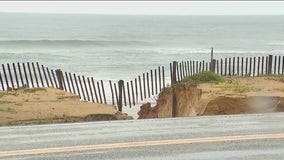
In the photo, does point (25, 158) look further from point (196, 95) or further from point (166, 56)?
point (166, 56)

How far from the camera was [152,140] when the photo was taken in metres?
7.96

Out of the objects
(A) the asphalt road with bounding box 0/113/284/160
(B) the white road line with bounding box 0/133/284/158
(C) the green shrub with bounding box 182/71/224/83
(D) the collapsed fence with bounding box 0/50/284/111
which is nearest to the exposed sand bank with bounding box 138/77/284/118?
(C) the green shrub with bounding box 182/71/224/83

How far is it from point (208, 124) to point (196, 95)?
529 centimetres

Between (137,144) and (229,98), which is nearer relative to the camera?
(137,144)

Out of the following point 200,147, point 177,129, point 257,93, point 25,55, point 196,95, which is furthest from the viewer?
point 25,55

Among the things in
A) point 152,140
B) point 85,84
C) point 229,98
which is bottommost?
point 85,84

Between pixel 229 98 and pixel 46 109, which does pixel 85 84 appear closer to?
pixel 46 109

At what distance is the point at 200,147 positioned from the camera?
295 inches

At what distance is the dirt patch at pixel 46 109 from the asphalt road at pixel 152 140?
201cm

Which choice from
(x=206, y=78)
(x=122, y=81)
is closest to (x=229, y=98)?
(x=206, y=78)

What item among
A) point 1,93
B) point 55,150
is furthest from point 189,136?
point 1,93

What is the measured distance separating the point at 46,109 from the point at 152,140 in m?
5.58

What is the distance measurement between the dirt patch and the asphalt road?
2008mm

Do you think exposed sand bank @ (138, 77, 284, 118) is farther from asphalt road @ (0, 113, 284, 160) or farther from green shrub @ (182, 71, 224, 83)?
asphalt road @ (0, 113, 284, 160)
